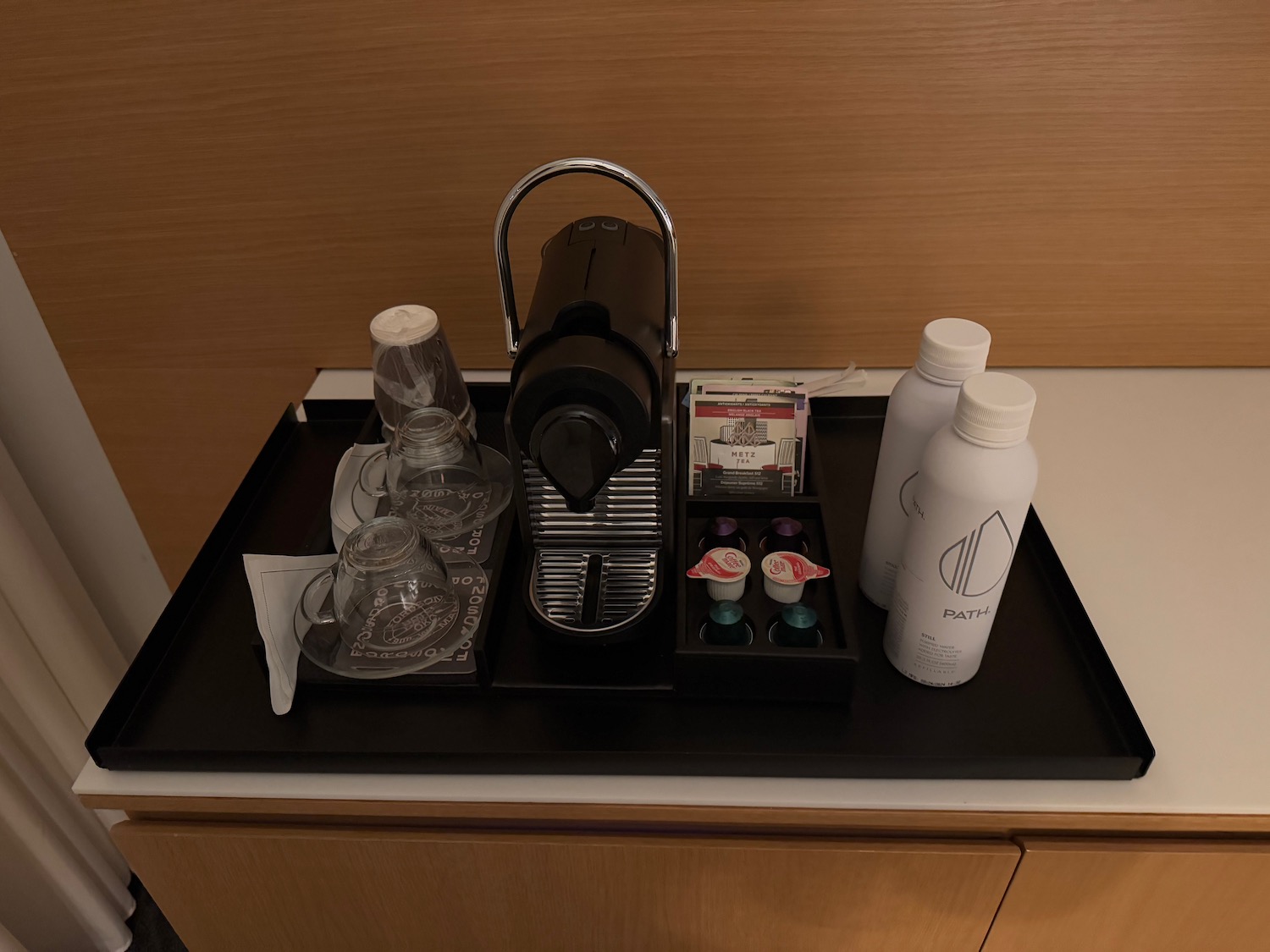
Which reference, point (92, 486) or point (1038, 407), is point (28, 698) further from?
point (1038, 407)

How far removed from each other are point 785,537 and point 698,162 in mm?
396

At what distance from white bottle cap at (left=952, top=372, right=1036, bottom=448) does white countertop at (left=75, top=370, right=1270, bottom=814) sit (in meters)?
0.25

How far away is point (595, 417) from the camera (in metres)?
0.57

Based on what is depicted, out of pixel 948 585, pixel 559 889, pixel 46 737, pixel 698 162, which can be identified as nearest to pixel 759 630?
pixel 948 585

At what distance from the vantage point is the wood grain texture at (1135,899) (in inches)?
24.5

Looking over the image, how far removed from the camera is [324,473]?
2.98 feet

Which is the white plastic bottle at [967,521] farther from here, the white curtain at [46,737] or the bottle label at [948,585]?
the white curtain at [46,737]

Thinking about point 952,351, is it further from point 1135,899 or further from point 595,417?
point 1135,899

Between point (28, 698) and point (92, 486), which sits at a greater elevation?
point (92, 486)

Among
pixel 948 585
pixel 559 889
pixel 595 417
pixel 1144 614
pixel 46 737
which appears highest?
pixel 595 417

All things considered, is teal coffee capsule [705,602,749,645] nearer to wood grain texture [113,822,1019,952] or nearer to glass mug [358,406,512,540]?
wood grain texture [113,822,1019,952]

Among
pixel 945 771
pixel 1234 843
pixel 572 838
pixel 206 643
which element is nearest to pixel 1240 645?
pixel 1234 843

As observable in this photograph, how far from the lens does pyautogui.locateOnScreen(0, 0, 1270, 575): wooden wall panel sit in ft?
2.69

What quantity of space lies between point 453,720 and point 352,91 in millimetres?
603
